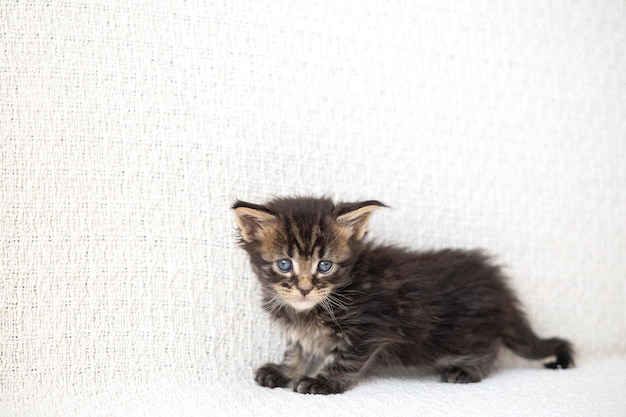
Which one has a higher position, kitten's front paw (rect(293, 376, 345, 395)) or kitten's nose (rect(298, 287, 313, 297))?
kitten's nose (rect(298, 287, 313, 297))

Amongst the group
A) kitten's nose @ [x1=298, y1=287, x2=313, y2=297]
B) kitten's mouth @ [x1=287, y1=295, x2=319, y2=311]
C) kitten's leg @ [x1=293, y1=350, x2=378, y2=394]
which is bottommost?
kitten's leg @ [x1=293, y1=350, x2=378, y2=394]

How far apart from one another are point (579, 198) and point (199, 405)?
1.61 metres

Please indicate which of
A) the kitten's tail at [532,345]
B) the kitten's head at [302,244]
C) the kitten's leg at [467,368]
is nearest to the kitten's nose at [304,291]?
the kitten's head at [302,244]

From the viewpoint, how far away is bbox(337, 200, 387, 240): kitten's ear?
1931 millimetres

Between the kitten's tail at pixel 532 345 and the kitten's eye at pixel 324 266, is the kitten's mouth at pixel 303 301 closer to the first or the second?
the kitten's eye at pixel 324 266

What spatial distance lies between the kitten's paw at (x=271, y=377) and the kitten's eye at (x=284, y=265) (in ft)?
1.14

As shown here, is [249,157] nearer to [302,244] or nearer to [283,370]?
[302,244]

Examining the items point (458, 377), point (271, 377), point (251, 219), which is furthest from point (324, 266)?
point (458, 377)

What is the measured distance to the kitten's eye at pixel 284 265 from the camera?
6.38ft

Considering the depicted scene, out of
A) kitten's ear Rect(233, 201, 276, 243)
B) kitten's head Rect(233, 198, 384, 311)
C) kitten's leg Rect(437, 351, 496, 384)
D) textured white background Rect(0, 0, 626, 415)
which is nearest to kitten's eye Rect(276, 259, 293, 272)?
kitten's head Rect(233, 198, 384, 311)

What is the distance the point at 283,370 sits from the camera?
211 centimetres

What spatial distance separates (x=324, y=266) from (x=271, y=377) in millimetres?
389

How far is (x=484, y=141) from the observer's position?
8.06ft

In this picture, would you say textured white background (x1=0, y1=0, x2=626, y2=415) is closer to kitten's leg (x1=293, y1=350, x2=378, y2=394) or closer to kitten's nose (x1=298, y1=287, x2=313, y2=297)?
kitten's leg (x1=293, y1=350, x2=378, y2=394)
